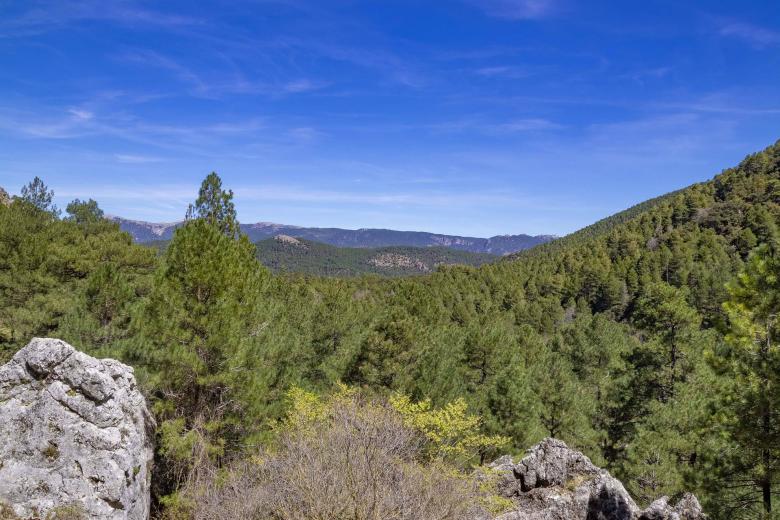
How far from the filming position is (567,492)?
15500 millimetres

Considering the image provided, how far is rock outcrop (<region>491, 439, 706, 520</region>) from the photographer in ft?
43.8

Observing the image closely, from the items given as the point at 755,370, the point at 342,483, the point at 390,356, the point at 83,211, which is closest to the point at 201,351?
the point at 342,483

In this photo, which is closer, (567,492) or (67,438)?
(67,438)

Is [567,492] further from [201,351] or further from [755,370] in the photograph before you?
[201,351]

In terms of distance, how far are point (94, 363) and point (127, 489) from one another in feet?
10.8

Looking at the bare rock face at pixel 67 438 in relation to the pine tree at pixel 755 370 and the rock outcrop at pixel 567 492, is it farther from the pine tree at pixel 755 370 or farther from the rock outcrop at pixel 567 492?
the pine tree at pixel 755 370

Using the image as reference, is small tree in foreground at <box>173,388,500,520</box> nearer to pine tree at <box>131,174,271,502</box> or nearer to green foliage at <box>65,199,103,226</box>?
pine tree at <box>131,174,271,502</box>

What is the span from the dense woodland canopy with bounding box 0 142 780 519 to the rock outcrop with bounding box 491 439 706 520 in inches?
49.9

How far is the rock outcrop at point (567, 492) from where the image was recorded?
13336mm

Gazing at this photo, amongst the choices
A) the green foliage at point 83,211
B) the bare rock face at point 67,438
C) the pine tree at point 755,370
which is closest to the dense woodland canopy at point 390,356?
the pine tree at point 755,370

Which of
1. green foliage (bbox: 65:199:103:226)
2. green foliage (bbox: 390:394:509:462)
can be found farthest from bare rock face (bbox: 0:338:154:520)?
green foliage (bbox: 65:199:103:226)

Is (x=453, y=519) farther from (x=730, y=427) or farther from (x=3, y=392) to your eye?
(x=3, y=392)

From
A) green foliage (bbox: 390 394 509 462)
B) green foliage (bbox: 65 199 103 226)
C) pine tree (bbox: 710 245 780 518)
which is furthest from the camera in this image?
green foliage (bbox: 65 199 103 226)

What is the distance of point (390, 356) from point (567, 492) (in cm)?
875
